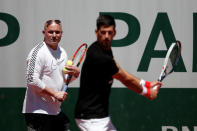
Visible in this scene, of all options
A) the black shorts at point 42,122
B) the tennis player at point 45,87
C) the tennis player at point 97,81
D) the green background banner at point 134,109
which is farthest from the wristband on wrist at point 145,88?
the green background banner at point 134,109

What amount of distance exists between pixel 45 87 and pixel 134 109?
4.57ft

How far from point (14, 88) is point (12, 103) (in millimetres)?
167

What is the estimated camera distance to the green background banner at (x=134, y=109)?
13.2 ft

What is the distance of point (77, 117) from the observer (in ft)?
8.09

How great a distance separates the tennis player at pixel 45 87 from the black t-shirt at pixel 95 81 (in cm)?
51

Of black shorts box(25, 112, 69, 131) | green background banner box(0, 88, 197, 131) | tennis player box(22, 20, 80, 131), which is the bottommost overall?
green background banner box(0, 88, 197, 131)

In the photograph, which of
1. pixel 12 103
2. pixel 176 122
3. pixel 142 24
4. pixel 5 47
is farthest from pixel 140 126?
pixel 5 47

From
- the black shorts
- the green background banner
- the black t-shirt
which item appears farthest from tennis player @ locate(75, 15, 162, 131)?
the green background banner

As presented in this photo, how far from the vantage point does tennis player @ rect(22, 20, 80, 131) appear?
2959 millimetres

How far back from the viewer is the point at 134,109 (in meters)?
4.04

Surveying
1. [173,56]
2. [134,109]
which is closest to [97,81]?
[173,56]

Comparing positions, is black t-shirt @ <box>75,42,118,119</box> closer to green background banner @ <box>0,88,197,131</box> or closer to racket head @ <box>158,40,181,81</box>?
racket head @ <box>158,40,181,81</box>

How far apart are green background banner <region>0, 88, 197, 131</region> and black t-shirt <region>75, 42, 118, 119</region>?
5.20 ft

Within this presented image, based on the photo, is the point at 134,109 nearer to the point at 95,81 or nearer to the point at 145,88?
the point at 145,88
